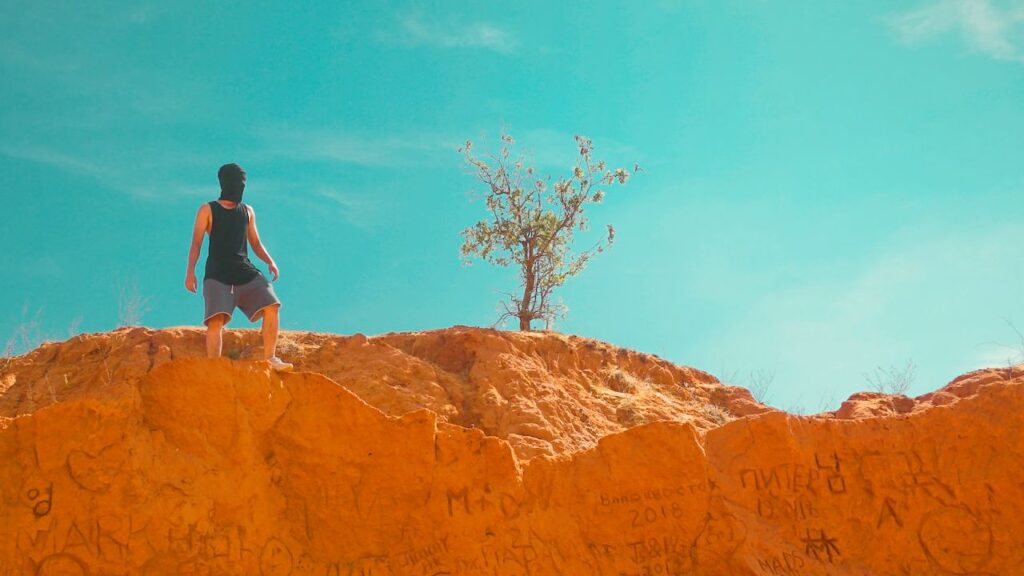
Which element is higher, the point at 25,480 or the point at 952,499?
the point at 25,480

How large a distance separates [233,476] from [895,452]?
233 inches

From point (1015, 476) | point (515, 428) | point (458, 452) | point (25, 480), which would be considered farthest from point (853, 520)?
point (25, 480)

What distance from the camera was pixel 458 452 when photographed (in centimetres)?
775

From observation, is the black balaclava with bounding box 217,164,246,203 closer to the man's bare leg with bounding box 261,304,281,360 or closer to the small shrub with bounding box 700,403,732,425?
the man's bare leg with bounding box 261,304,281,360

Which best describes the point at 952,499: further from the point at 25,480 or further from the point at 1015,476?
the point at 25,480

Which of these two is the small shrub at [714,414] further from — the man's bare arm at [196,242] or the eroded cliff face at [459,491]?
the man's bare arm at [196,242]

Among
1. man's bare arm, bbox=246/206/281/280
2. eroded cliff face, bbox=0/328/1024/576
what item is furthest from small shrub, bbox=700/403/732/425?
man's bare arm, bbox=246/206/281/280

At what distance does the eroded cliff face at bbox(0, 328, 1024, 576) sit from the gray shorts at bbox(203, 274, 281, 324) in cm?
71

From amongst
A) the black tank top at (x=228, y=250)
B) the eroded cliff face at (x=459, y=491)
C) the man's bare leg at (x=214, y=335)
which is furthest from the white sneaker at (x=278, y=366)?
the black tank top at (x=228, y=250)

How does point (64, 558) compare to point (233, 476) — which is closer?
point (64, 558)

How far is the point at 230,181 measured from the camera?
8.16m

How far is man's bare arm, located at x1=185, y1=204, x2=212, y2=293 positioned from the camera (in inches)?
311

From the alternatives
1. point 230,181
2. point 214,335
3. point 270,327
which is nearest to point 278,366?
point 270,327

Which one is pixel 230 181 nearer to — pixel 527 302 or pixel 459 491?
pixel 459 491
